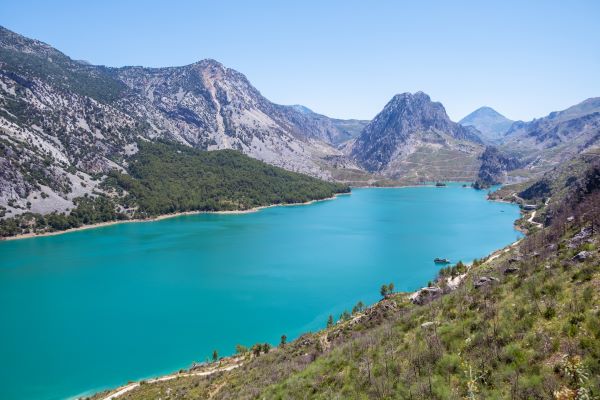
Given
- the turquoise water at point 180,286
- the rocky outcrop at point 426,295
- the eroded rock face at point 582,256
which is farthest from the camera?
the turquoise water at point 180,286

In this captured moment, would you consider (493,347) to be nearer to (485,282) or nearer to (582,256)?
(582,256)

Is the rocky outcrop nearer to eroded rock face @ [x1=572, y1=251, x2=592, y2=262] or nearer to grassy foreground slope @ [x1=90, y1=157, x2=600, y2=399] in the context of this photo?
grassy foreground slope @ [x1=90, y1=157, x2=600, y2=399]

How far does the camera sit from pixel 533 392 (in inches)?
595

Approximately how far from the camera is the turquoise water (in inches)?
2271

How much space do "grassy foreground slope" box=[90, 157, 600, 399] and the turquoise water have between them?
109ft

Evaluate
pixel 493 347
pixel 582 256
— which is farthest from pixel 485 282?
pixel 493 347

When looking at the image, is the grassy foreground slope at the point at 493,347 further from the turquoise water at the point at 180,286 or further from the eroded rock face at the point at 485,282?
the turquoise water at the point at 180,286

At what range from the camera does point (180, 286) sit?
89.7m

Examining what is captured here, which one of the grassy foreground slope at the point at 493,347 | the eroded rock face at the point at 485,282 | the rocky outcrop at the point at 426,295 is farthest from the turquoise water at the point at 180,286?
the eroded rock face at the point at 485,282

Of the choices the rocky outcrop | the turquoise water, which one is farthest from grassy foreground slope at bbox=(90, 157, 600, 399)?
the turquoise water

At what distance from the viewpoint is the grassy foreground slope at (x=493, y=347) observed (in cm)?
1586

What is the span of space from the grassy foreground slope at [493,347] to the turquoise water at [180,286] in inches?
1308

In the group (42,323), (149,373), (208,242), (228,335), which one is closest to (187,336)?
(228,335)

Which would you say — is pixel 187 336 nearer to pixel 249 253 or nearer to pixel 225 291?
pixel 225 291
